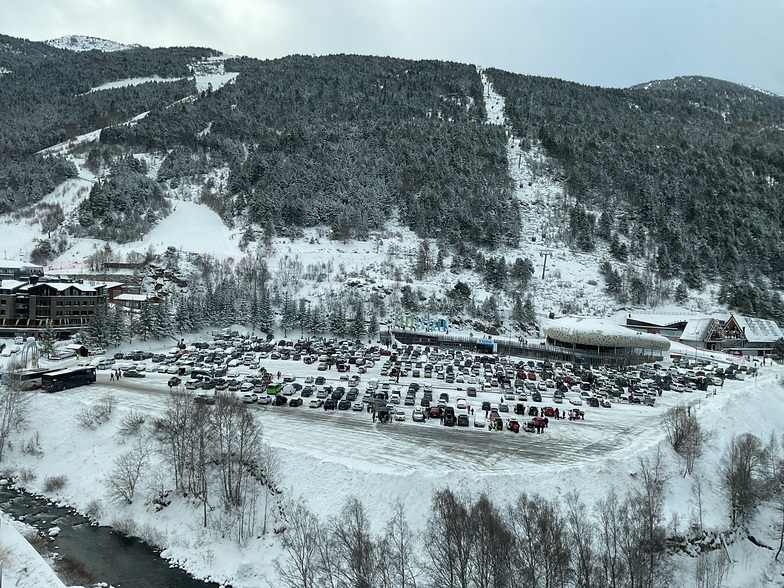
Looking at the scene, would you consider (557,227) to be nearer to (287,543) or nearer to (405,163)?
(405,163)

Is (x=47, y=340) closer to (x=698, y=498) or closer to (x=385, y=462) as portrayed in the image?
(x=385, y=462)

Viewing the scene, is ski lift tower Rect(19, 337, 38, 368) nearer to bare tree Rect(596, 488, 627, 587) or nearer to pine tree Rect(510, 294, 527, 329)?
bare tree Rect(596, 488, 627, 587)

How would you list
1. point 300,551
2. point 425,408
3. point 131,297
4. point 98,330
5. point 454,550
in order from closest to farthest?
point 454,550 < point 300,551 < point 425,408 < point 98,330 < point 131,297

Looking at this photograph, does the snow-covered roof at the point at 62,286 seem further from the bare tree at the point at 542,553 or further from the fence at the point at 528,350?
the bare tree at the point at 542,553

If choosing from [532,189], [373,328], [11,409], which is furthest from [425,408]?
[532,189]

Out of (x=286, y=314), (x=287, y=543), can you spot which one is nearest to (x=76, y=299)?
(x=286, y=314)

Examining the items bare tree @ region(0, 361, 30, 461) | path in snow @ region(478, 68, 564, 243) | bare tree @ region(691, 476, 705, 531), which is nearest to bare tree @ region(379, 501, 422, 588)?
bare tree @ region(691, 476, 705, 531)

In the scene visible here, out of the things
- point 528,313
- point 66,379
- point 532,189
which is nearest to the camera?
point 66,379
